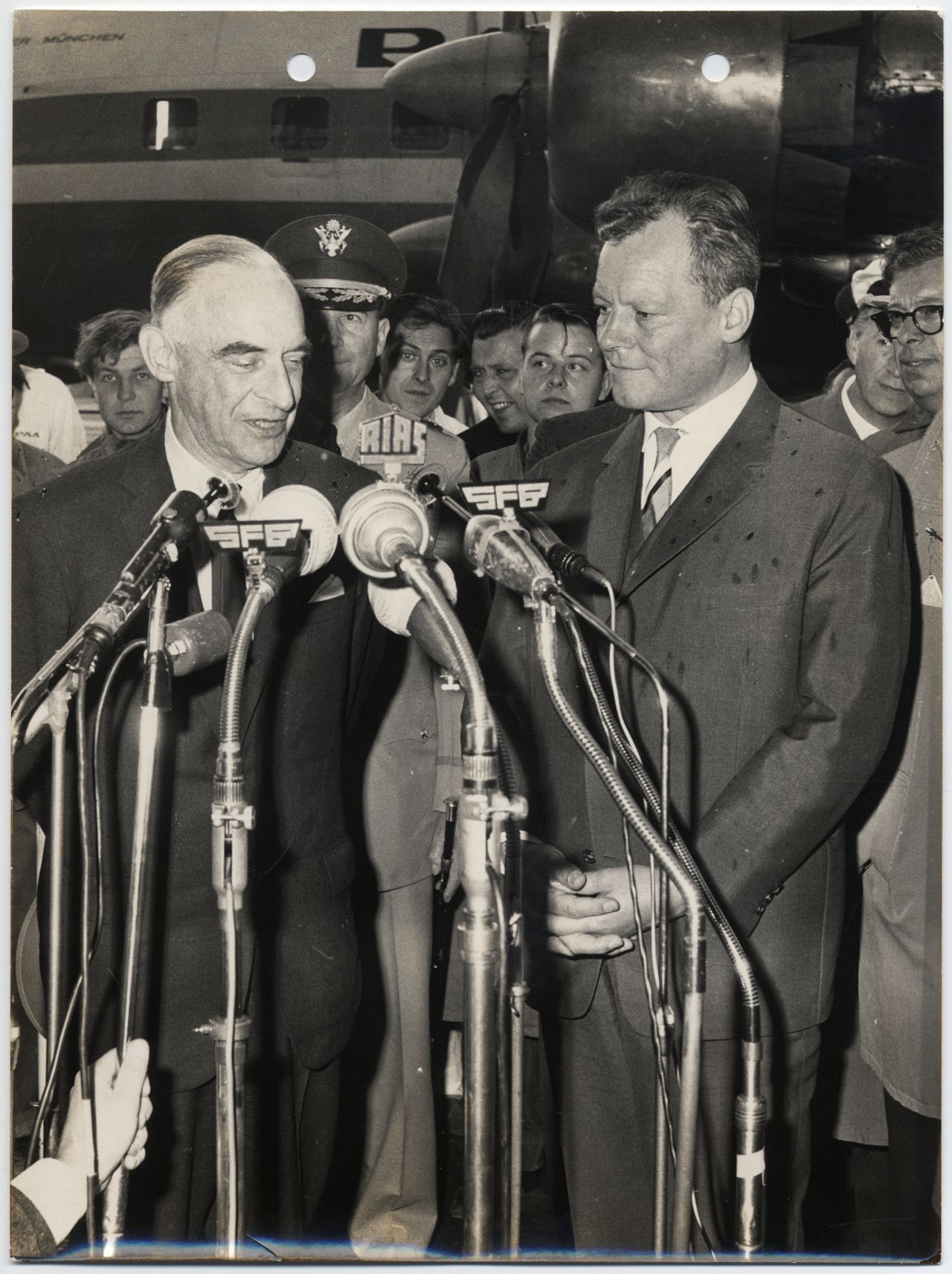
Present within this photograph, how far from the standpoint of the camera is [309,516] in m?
1.71

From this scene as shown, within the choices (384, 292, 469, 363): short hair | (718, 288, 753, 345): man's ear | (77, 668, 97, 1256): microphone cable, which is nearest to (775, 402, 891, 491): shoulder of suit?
(718, 288, 753, 345): man's ear

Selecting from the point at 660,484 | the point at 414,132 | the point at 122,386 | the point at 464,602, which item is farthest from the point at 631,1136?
the point at 414,132

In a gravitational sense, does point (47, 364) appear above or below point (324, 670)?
above

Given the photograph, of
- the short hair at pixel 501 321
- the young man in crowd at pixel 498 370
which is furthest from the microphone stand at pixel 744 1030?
the short hair at pixel 501 321

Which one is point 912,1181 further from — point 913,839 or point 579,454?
Result: point 579,454

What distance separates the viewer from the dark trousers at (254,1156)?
179 cm

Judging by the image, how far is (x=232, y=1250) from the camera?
180 cm

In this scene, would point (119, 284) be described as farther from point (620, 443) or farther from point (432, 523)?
point (620, 443)

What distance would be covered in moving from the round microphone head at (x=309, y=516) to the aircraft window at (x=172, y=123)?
48cm

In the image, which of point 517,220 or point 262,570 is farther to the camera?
point 517,220

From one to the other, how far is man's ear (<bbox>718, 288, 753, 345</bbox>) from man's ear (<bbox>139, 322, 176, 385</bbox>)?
704 millimetres

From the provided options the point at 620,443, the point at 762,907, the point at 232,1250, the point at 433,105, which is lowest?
the point at 232,1250

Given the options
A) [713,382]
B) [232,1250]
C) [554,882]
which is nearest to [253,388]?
[713,382]

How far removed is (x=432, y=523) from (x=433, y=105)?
0.56 metres
